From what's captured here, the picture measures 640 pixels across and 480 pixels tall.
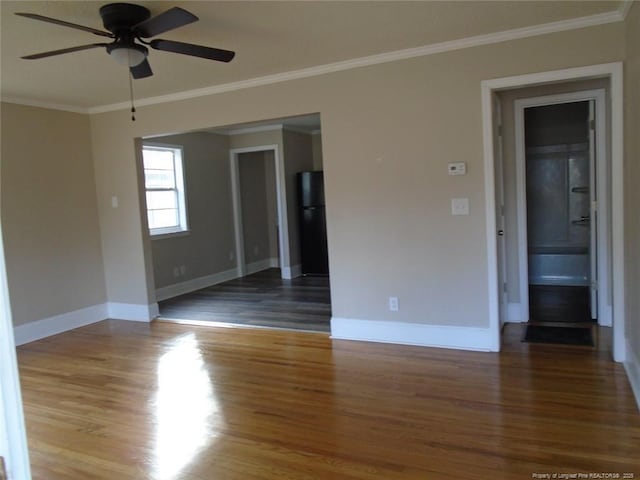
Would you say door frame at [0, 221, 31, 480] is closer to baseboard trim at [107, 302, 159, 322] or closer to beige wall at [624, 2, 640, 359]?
beige wall at [624, 2, 640, 359]

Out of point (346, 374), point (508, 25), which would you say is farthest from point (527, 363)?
point (508, 25)

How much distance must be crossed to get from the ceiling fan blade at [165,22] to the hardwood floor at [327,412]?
221cm

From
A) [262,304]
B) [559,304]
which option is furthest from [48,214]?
[559,304]

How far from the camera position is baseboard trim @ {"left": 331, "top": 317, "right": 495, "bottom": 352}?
375cm

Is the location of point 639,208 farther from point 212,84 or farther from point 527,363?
point 212,84

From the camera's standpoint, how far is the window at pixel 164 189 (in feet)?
20.8

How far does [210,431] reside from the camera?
2652 millimetres

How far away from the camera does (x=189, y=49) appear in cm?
269

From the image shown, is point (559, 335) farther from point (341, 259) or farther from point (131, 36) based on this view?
point (131, 36)

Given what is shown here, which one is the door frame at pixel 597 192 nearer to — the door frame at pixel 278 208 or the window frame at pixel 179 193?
the door frame at pixel 278 208

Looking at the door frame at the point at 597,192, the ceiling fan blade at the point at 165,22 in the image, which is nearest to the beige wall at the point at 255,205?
the door frame at the point at 597,192

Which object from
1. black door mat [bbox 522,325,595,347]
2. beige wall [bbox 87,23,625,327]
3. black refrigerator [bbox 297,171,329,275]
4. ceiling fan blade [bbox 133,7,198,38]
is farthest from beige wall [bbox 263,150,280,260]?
ceiling fan blade [bbox 133,7,198,38]

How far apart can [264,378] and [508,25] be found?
3053 mm

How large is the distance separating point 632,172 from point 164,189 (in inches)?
216
